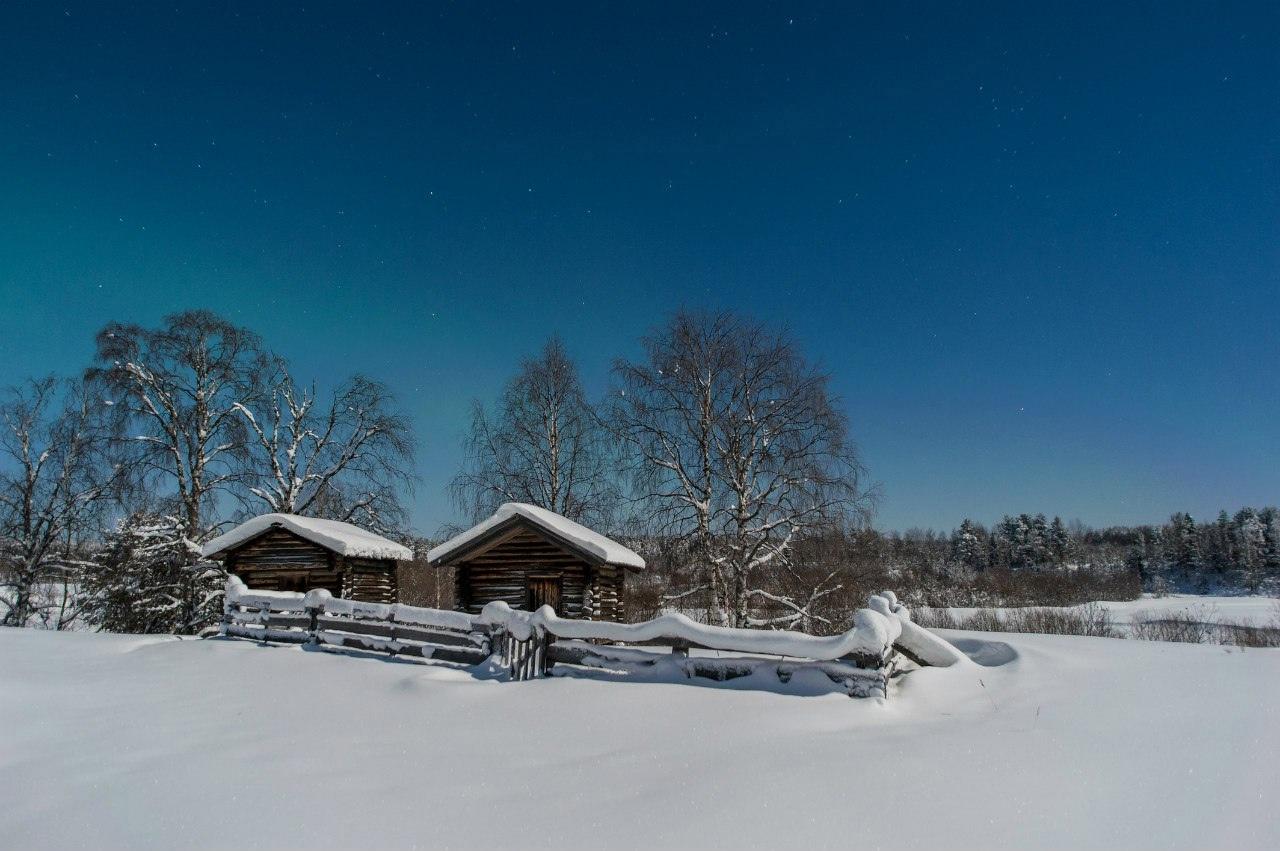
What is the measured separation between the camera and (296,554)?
746 inches

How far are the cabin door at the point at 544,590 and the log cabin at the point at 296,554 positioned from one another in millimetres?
5433

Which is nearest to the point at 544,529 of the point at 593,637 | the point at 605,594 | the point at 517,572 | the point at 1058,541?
the point at 517,572

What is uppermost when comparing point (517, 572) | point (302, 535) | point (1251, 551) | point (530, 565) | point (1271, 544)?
point (302, 535)

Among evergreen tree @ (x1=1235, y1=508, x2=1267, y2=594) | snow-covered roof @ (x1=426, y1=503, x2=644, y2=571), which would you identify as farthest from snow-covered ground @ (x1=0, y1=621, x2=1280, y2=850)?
evergreen tree @ (x1=1235, y1=508, x2=1267, y2=594)

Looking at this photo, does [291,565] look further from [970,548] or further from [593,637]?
[970,548]

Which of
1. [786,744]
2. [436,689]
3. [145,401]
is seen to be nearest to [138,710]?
[436,689]

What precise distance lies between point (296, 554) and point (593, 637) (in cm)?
1337

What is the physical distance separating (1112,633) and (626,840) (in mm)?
24574

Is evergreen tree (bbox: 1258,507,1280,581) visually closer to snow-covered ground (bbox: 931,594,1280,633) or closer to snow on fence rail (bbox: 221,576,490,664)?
snow-covered ground (bbox: 931,594,1280,633)

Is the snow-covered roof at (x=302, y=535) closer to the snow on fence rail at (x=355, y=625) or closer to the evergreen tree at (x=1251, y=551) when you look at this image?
the snow on fence rail at (x=355, y=625)

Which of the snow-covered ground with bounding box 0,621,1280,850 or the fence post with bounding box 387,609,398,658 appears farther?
the fence post with bounding box 387,609,398,658

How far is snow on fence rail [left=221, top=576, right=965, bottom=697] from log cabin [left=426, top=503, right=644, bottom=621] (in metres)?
3.96

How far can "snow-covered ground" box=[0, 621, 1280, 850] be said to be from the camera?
427 centimetres

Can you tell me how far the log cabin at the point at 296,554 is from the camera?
18.2 m
